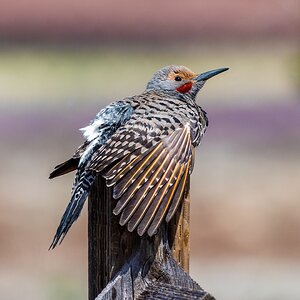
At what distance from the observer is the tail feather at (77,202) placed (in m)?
4.07

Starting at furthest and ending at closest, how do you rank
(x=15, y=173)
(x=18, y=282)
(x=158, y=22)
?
1. (x=158, y=22)
2. (x=15, y=173)
3. (x=18, y=282)

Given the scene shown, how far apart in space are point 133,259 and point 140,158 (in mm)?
883

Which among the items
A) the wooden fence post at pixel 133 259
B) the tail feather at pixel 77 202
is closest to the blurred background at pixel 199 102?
the tail feather at pixel 77 202

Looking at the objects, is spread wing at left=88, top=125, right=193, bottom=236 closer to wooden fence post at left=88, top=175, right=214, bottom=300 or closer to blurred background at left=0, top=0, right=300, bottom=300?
wooden fence post at left=88, top=175, right=214, bottom=300

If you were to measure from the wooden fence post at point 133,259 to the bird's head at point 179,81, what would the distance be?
6.75 ft

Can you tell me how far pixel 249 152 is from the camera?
12.5 metres

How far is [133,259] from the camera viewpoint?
3463 mm

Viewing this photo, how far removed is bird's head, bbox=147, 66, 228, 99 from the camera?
5770 millimetres

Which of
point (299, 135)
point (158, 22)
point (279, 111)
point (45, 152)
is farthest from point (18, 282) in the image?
point (158, 22)

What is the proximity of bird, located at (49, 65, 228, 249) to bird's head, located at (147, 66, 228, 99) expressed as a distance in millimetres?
295

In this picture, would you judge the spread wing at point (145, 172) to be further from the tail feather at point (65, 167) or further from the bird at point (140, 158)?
the tail feather at point (65, 167)

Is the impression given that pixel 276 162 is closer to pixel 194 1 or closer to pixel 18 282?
pixel 18 282

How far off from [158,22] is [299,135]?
1024 centimetres

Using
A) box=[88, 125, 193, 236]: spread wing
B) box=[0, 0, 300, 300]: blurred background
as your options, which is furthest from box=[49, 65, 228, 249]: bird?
box=[0, 0, 300, 300]: blurred background
